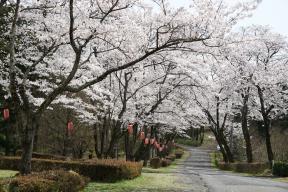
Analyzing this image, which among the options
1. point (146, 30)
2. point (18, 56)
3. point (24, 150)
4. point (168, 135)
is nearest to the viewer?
point (24, 150)

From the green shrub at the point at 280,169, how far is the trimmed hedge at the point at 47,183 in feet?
59.7

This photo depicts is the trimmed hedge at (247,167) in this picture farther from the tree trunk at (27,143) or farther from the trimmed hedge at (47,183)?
the tree trunk at (27,143)

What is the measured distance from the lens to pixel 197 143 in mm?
87625

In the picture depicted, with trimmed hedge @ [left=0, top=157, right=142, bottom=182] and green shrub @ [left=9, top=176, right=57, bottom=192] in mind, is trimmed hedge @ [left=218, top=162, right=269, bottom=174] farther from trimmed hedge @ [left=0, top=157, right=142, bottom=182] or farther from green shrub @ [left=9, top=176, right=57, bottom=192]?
green shrub @ [left=9, top=176, right=57, bottom=192]

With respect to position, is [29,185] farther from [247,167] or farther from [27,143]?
[247,167]

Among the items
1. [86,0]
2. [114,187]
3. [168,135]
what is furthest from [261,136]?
[86,0]

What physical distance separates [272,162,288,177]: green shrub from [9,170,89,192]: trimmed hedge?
18.2 m

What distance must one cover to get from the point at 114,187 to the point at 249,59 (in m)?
23.0

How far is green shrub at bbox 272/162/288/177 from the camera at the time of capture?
90.5ft

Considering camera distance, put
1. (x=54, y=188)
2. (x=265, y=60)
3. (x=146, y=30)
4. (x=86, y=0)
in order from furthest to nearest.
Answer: (x=265, y=60) < (x=146, y=30) < (x=86, y=0) < (x=54, y=188)

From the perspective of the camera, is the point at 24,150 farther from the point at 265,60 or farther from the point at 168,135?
the point at 168,135

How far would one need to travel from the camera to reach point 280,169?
27906 millimetres

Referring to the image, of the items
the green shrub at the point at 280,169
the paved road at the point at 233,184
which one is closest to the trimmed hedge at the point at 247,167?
the green shrub at the point at 280,169

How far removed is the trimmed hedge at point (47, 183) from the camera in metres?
9.20
